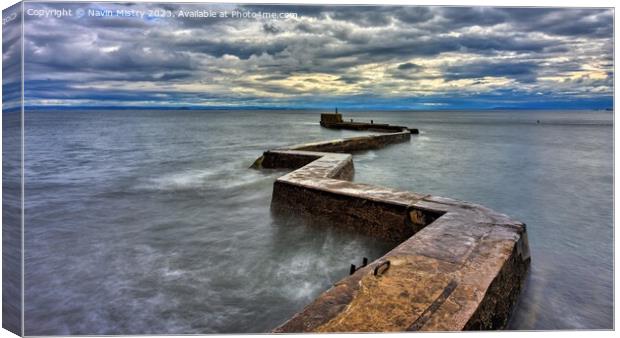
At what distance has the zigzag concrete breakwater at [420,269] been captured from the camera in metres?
2.35

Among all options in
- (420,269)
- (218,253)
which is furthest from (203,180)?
(420,269)

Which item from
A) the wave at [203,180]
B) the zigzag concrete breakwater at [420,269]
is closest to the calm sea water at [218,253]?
the wave at [203,180]


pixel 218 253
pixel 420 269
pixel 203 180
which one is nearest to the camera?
pixel 420 269

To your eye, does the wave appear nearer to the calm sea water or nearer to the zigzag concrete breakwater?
the calm sea water

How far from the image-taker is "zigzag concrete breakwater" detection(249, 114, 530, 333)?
235 cm

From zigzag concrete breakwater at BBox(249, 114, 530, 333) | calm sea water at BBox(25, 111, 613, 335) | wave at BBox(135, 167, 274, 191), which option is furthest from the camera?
wave at BBox(135, 167, 274, 191)

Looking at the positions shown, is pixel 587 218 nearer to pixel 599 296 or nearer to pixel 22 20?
pixel 599 296

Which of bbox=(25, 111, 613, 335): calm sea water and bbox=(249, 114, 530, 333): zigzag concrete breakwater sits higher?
bbox=(249, 114, 530, 333): zigzag concrete breakwater

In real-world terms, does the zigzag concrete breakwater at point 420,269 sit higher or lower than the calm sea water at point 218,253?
higher

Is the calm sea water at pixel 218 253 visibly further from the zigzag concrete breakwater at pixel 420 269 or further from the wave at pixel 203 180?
the zigzag concrete breakwater at pixel 420 269

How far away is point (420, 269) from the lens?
290 centimetres

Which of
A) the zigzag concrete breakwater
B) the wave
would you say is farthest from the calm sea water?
the zigzag concrete breakwater

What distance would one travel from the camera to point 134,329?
10.5 feet

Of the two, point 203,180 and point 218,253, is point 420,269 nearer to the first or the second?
point 218,253
